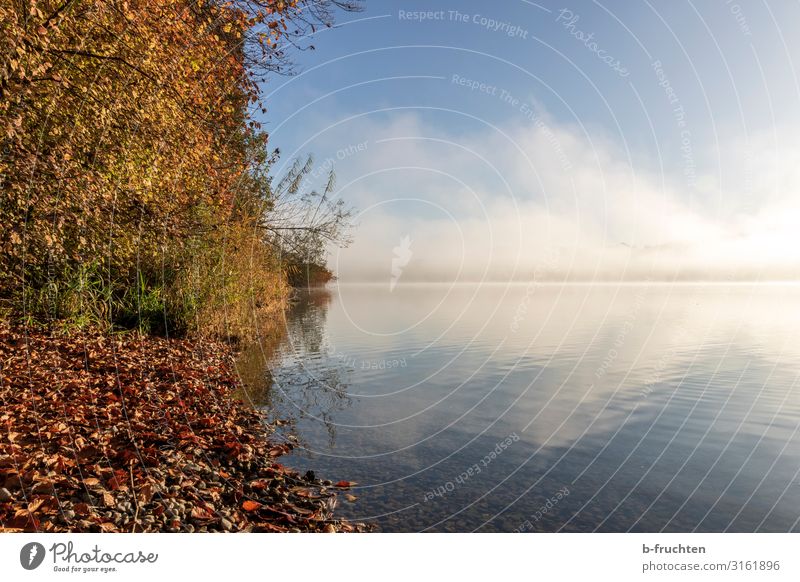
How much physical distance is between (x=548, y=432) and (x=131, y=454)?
32.0 feet

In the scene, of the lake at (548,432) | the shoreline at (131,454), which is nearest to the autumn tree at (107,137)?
the shoreline at (131,454)

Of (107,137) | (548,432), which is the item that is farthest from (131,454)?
(548,432)

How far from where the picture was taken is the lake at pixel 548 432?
26.0 feet

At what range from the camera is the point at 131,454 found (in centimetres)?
734

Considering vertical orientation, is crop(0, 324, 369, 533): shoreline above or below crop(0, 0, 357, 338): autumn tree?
below

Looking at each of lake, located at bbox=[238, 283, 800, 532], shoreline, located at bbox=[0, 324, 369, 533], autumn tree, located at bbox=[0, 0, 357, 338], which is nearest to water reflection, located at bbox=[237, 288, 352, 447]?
lake, located at bbox=[238, 283, 800, 532]

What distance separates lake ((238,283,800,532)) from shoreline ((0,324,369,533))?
3.60 ft

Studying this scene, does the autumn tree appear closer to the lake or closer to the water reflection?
the water reflection

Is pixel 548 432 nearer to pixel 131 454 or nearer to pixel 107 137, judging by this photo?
pixel 131 454

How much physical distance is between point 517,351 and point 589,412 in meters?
10.4

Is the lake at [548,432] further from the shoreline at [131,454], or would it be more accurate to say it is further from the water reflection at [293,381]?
the shoreline at [131,454]

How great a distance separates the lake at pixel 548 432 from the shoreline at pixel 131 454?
1.10 meters

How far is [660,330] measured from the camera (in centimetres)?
3309

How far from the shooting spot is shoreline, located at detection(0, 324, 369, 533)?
572 cm
